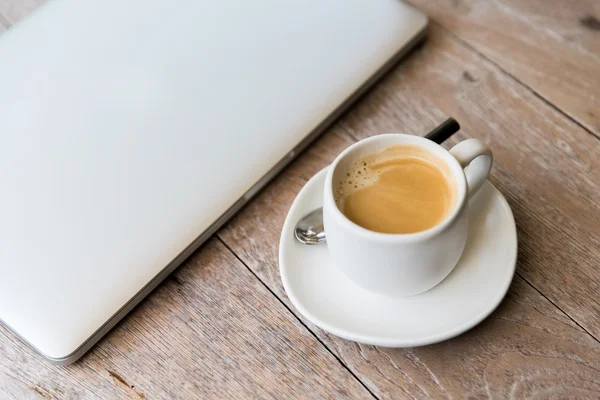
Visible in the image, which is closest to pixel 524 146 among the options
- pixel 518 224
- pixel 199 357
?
pixel 518 224

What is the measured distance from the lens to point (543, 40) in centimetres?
76

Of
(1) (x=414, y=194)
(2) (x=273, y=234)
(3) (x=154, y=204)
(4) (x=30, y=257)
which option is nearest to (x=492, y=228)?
(1) (x=414, y=194)

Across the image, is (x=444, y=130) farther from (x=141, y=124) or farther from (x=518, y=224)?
(x=141, y=124)

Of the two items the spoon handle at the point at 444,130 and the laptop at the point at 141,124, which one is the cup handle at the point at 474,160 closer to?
the spoon handle at the point at 444,130

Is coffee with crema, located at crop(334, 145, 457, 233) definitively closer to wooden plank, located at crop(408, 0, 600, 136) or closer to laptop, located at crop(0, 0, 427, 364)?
laptop, located at crop(0, 0, 427, 364)

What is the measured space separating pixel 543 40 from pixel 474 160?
28 centimetres

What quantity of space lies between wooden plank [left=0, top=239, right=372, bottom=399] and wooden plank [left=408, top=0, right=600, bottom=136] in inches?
15.6

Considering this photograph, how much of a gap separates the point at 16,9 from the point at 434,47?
55cm

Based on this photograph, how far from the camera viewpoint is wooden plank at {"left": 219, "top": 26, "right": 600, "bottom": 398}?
0.55 meters

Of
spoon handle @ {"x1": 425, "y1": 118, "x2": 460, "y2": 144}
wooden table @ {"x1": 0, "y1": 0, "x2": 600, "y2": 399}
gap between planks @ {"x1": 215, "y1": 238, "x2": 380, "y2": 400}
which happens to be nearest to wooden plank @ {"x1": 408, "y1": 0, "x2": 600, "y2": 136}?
wooden table @ {"x1": 0, "y1": 0, "x2": 600, "y2": 399}

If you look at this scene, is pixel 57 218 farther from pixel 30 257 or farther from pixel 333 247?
pixel 333 247

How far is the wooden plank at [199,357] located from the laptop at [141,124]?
1.1 inches

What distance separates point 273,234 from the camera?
0.65 meters

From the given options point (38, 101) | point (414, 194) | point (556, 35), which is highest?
point (38, 101)
